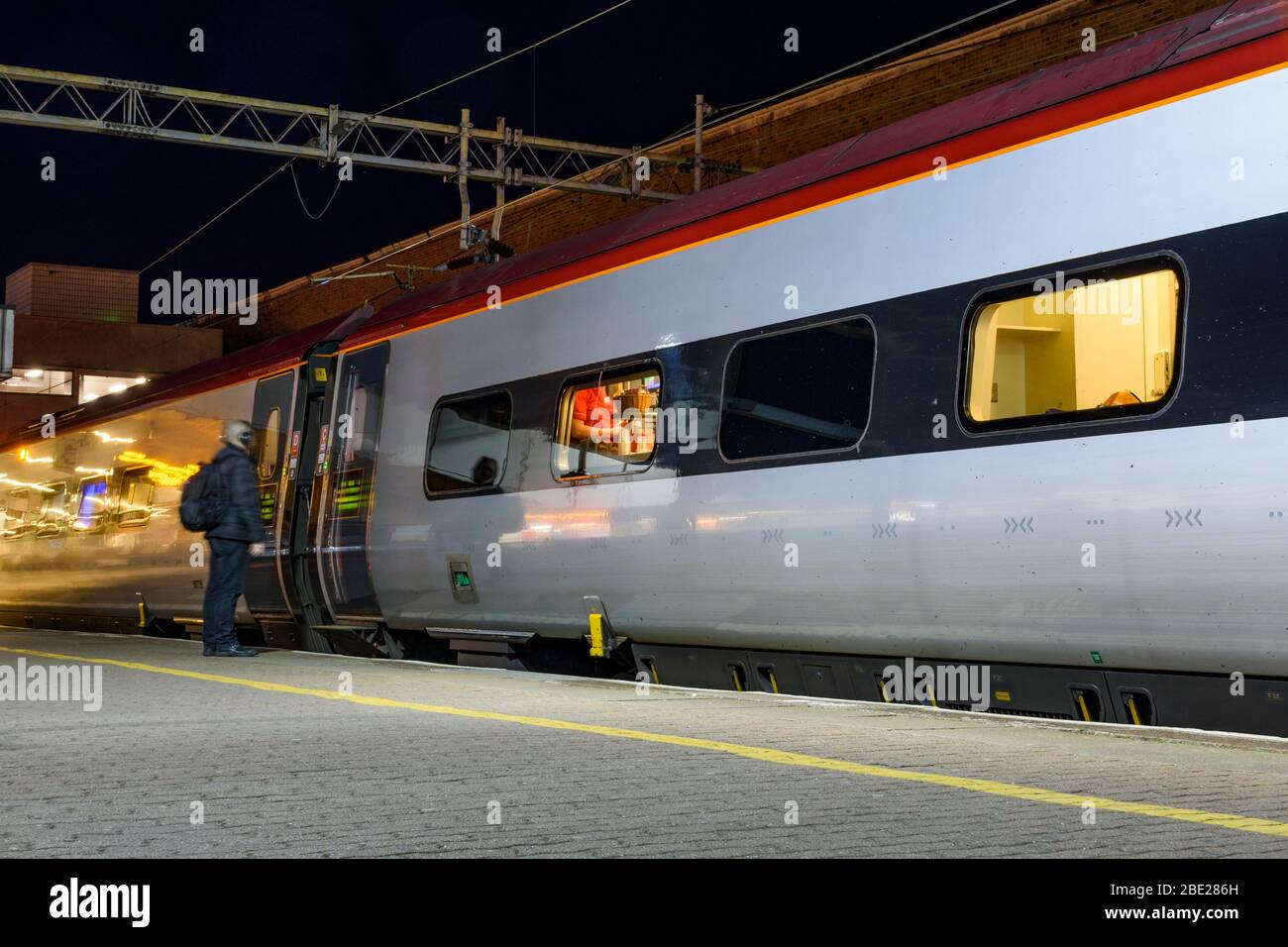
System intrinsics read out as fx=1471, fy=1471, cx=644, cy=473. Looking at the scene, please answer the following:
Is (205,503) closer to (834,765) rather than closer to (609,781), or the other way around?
(609,781)

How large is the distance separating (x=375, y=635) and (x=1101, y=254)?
787 cm

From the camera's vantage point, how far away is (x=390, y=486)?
11930 mm

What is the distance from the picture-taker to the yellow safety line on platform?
14.3 feet

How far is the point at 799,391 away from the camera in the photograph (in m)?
8.15

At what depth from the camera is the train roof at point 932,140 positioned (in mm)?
6414

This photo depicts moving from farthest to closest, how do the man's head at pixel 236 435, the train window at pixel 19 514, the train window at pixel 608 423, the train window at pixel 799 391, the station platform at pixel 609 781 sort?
the train window at pixel 19 514 < the man's head at pixel 236 435 < the train window at pixel 608 423 < the train window at pixel 799 391 < the station platform at pixel 609 781

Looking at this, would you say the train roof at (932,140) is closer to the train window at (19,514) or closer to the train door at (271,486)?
the train door at (271,486)

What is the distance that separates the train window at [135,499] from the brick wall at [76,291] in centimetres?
3527

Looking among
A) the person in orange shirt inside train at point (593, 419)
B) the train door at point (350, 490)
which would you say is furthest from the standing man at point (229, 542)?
the person in orange shirt inside train at point (593, 419)

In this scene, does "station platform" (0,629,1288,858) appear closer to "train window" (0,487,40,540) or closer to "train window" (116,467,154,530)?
"train window" (116,467,154,530)

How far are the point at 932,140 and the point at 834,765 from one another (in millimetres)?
3689

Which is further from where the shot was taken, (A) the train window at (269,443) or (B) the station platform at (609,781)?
(A) the train window at (269,443)
